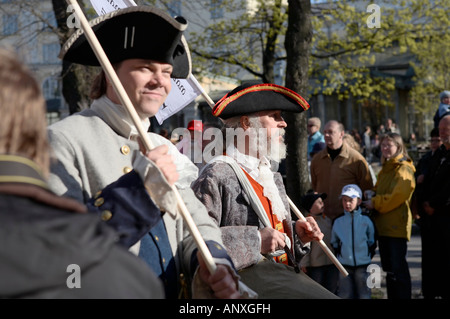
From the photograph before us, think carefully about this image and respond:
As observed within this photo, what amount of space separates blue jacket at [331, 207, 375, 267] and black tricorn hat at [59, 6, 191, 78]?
163 inches

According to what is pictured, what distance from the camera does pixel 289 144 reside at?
7.48 m

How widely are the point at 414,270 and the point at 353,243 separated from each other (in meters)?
2.91

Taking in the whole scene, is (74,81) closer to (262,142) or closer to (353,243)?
(353,243)

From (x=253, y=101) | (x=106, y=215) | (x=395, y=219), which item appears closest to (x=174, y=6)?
(x=395, y=219)

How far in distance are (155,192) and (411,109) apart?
37598mm

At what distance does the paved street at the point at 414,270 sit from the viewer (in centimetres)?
776

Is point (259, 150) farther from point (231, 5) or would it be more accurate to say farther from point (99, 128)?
point (231, 5)

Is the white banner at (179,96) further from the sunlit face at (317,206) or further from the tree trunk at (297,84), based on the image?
the tree trunk at (297,84)

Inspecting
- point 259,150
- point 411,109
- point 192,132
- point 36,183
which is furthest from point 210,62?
point 411,109

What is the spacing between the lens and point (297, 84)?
7488mm

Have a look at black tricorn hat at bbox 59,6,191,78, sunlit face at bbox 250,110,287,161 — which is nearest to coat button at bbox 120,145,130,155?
black tricorn hat at bbox 59,6,191,78

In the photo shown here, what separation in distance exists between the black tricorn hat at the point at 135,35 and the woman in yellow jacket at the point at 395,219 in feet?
15.1

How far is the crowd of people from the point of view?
1487mm

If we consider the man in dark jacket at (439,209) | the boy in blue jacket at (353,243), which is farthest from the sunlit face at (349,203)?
the man in dark jacket at (439,209)
